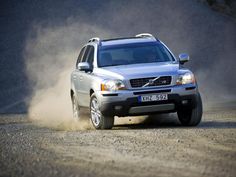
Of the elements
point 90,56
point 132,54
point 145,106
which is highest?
point 132,54

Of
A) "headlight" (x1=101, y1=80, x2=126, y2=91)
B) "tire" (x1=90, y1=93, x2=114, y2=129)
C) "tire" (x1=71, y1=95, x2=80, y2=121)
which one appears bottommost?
"tire" (x1=71, y1=95, x2=80, y2=121)

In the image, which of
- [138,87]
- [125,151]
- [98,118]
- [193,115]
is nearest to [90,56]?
[98,118]

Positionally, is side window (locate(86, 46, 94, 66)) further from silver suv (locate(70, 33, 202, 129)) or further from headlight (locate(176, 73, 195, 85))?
headlight (locate(176, 73, 195, 85))

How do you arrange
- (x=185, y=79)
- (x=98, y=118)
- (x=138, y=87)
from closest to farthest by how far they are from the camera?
(x=138, y=87) < (x=185, y=79) < (x=98, y=118)

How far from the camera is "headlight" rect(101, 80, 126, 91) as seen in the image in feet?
43.4

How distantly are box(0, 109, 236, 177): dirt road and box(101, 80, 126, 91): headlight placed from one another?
708 millimetres

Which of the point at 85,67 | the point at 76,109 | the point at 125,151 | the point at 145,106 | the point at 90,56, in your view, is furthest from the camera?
the point at 76,109

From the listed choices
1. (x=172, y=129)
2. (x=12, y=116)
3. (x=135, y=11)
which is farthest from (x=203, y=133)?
(x=135, y=11)

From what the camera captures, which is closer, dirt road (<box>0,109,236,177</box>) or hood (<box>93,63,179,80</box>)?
dirt road (<box>0,109,236,177</box>)

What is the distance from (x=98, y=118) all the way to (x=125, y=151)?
3753 millimetres

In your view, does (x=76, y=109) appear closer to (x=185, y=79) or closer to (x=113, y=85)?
(x=113, y=85)

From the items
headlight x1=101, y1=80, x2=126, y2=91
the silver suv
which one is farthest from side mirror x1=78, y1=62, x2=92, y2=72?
headlight x1=101, y1=80, x2=126, y2=91

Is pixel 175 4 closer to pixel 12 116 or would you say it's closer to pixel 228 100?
pixel 228 100

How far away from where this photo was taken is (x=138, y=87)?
43.3 feet
